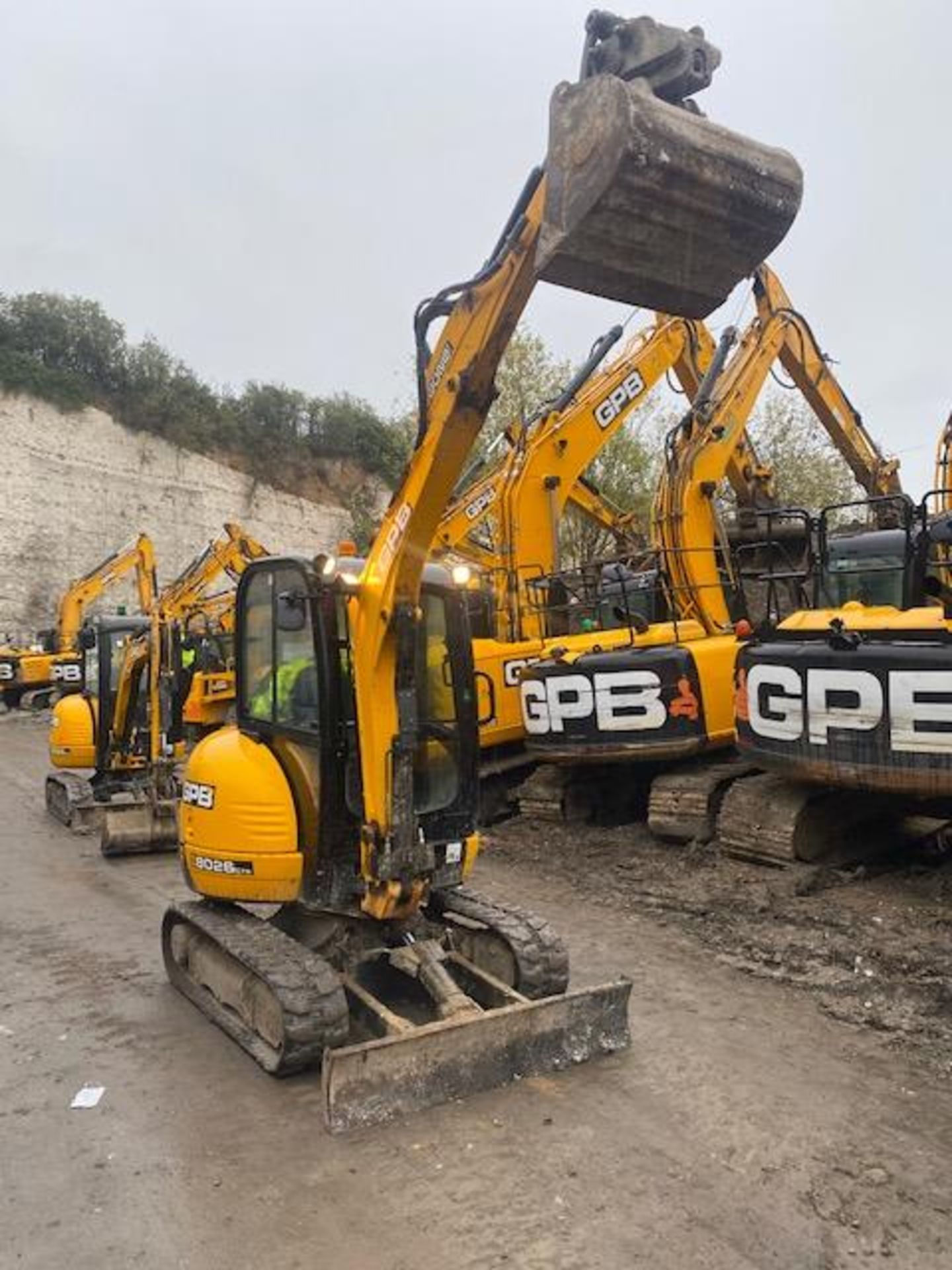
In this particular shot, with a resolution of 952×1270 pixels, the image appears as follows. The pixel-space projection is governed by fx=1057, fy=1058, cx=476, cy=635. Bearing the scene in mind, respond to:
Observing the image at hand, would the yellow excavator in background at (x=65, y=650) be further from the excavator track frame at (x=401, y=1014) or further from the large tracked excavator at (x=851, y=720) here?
the excavator track frame at (x=401, y=1014)

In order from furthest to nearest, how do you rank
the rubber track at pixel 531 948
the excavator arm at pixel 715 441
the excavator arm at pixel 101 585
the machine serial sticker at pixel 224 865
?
the excavator arm at pixel 101 585 < the excavator arm at pixel 715 441 < the machine serial sticker at pixel 224 865 < the rubber track at pixel 531 948

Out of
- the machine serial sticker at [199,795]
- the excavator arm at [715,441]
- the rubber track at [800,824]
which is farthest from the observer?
the excavator arm at [715,441]

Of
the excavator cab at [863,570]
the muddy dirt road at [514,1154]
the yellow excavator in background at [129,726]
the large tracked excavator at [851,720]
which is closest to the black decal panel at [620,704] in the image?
the large tracked excavator at [851,720]

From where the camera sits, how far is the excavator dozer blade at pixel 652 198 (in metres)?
3.17

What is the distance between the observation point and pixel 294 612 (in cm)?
465

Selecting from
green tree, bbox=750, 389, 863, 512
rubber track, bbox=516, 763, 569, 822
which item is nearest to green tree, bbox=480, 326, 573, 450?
green tree, bbox=750, 389, 863, 512

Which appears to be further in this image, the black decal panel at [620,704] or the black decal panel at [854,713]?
the black decal panel at [620,704]

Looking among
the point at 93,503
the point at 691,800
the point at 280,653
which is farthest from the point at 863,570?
the point at 93,503

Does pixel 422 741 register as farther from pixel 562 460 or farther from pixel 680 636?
pixel 562 460

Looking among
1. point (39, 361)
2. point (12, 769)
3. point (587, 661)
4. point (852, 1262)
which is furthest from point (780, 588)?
point (39, 361)

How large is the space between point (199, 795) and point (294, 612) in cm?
110

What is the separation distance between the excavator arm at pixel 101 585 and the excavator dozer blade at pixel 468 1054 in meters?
19.0

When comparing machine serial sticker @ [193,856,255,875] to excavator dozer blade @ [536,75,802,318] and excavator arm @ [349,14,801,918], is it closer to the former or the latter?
excavator arm @ [349,14,801,918]

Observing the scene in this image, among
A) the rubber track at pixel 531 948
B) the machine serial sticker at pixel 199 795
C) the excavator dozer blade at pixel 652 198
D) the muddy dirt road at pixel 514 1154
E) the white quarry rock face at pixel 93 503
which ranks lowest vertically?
the muddy dirt road at pixel 514 1154
